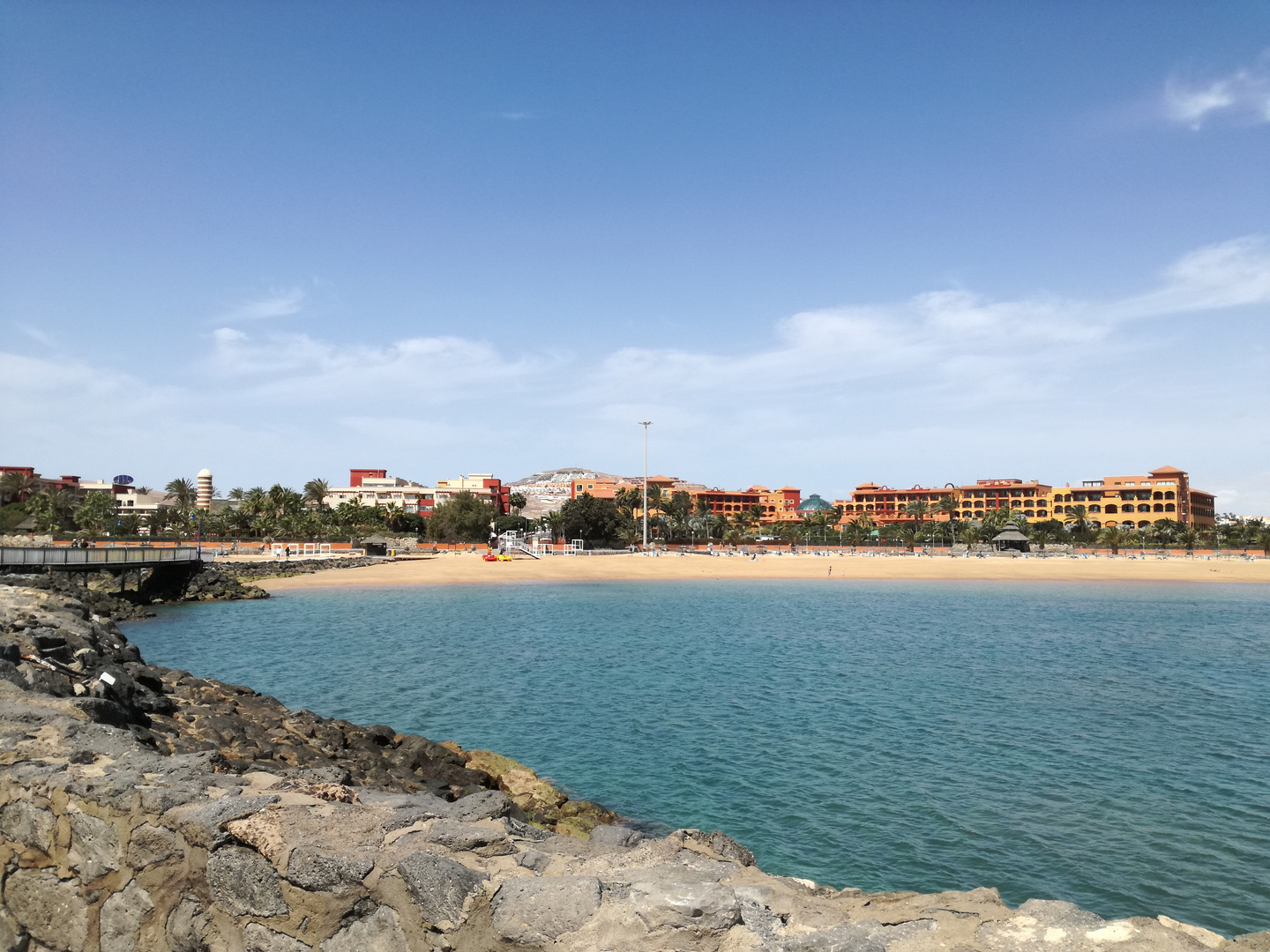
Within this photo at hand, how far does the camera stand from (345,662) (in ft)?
93.7

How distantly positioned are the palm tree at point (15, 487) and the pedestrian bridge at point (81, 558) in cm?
9448

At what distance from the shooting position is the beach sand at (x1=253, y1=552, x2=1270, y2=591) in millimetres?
73312

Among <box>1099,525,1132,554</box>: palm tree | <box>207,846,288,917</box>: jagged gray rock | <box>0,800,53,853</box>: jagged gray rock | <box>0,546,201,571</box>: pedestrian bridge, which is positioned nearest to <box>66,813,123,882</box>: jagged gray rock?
<box>0,800,53,853</box>: jagged gray rock

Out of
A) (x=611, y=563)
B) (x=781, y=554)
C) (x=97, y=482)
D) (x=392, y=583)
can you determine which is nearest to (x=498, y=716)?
(x=392, y=583)

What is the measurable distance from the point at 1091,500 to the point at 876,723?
167235 millimetres

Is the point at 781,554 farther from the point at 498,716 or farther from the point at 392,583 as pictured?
the point at 498,716

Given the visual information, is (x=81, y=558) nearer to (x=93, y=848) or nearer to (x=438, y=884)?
(x=93, y=848)

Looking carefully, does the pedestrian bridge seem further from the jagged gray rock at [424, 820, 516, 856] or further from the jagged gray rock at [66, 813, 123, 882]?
the jagged gray rock at [424, 820, 516, 856]

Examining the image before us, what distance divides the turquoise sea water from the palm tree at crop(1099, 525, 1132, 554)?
Answer: 83.3 metres

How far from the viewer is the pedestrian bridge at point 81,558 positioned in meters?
38.3

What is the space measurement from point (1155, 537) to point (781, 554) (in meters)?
62.9

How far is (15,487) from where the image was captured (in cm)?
12200

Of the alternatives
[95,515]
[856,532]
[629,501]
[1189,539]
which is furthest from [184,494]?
[1189,539]

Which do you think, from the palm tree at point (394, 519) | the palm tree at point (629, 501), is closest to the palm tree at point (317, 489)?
the palm tree at point (394, 519)
